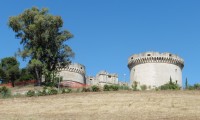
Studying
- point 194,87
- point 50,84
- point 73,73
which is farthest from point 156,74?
point 194,87

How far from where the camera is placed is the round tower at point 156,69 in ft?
→ 227

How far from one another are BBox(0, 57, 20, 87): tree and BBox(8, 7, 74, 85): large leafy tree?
1296 cm

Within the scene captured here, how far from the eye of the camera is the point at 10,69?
73.8 metres

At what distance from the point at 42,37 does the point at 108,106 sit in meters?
22.0

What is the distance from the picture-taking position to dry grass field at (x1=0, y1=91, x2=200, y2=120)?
116 feet

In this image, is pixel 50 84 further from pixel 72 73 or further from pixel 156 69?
pixel 72 73

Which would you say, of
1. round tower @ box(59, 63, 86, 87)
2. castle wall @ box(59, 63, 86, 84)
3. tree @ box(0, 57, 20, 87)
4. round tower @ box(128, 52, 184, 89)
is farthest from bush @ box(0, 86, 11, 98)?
castle wall @ box(59, 63, 86, 84)

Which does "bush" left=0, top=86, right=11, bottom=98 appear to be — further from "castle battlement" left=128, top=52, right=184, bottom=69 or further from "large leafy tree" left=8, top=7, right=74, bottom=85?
"castle battlement" left=128, top=52, right=184, bottom=69

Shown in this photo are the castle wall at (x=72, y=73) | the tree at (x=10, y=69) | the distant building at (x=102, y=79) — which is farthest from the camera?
the distant building at (x=102, y=79)

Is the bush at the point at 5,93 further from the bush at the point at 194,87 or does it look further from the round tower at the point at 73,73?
the round tower at the point at 73,73

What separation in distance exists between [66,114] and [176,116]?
7.63 metres

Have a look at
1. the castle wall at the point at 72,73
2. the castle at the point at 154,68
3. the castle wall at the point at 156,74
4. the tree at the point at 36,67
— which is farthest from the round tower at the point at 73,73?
the tree at the point at 36,67

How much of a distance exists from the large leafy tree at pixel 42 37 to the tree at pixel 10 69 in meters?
13.0

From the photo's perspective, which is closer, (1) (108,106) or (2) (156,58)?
(1) (108,106)
